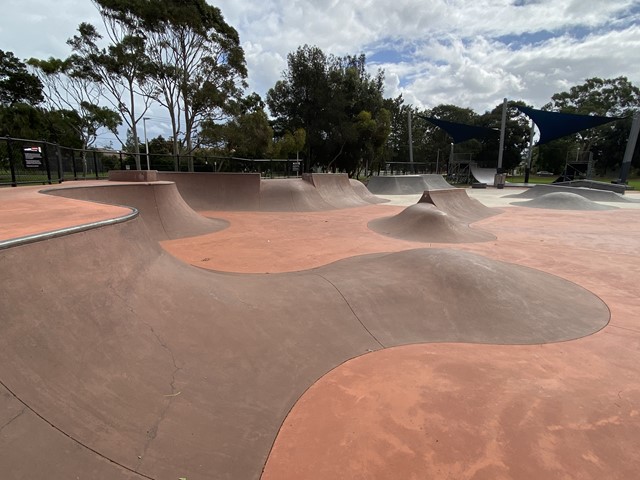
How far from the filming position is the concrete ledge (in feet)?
46.5

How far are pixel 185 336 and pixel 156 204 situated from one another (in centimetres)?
791

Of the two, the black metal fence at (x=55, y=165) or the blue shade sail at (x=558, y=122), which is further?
the blue shade sail at (x=558, y=122)

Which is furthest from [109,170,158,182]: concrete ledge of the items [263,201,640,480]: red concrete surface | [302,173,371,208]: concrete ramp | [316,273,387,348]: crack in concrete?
[263,201,640,480]: red concrete surface

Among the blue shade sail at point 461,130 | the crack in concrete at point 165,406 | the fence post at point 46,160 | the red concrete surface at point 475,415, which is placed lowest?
the red concrete surface at point 475,415

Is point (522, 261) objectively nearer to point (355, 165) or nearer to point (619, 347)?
point (619, 347)

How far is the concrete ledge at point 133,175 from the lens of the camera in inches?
558

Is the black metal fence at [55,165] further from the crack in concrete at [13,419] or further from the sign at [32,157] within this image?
the crack in concrete at [13,419]

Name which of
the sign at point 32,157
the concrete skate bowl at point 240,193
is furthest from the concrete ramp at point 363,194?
the sign at point 32,157

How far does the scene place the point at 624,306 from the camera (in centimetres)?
514

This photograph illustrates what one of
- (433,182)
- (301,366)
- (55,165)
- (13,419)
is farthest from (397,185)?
(13,419)

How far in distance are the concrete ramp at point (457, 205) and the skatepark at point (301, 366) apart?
299 inches

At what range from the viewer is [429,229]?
10141mm

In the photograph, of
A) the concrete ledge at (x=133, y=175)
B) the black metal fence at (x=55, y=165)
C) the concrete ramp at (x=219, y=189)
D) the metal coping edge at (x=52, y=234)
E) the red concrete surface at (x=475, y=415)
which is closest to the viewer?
the red concrete surface at (x=475, y=415)

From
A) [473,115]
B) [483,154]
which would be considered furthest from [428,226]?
[473,115]
